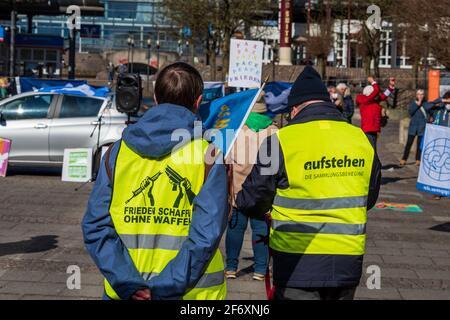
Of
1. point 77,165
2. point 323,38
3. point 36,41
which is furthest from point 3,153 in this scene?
point 36,41

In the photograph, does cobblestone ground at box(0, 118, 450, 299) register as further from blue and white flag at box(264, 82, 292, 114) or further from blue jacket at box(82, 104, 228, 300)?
blue jacket at box(82, 104, 228, 300)

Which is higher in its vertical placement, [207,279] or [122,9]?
[122,9]

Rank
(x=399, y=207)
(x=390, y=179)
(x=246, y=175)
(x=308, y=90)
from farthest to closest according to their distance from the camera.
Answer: (x=390, y=179) < (x=399, y=207) < (x=246, y=175) < (x=308, y=90)

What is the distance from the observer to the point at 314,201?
14.8 feet

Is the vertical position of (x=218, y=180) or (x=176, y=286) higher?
(x=218, y=180)

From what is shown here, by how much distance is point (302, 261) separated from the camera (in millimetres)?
4484

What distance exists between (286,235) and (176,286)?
0.96 m

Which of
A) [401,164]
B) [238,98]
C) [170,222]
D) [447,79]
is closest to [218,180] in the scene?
[170,222]

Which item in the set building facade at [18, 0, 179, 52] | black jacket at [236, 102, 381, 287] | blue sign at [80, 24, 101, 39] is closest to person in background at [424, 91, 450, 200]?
black jacket at [236, 102, 381, 287]

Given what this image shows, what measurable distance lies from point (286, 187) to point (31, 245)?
19.5ft

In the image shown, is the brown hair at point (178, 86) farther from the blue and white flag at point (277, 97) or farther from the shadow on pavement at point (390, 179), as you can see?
the shadow on pavement at point (390, 179)

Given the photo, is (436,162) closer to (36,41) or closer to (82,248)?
(82,248)

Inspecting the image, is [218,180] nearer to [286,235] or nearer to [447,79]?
[286,235]

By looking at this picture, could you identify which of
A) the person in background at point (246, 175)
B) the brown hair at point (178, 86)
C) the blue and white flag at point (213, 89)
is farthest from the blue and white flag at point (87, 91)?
→ the brown hair at point (178, 86)
